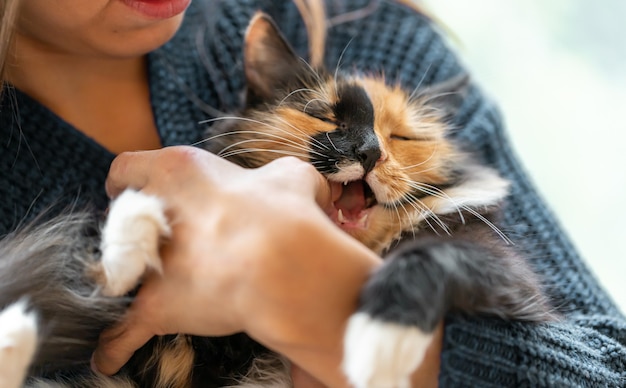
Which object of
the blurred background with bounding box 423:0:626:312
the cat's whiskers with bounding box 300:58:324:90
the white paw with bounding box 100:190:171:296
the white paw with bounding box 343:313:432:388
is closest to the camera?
the white paw with bounding box 343:313:432:388

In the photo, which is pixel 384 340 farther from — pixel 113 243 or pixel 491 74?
pixel 491 74

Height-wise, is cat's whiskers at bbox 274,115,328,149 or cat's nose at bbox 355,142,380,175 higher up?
cat's nose at bbox 355,142,380,175

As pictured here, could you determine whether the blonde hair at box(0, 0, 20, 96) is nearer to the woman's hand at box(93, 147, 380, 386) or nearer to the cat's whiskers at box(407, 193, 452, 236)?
the woman's hand at box(93, 147, 380, 386)

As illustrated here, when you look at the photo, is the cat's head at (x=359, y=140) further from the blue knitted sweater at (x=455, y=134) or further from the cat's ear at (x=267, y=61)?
the blue knitted sweater at (x=455, y=134)

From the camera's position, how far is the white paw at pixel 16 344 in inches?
35.7

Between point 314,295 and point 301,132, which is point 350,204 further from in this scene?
point 314,295

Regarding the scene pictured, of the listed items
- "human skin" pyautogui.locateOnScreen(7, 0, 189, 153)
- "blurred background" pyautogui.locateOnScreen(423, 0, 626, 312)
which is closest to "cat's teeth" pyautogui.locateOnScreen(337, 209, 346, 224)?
"human skin" pyautogui.locateOnScreen(7, 0, 189, 153)

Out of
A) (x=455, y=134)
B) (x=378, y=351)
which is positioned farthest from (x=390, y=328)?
(x=455, y=134)

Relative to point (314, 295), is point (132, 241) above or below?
below

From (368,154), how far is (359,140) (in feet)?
0.16

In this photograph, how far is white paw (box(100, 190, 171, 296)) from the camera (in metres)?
0.95

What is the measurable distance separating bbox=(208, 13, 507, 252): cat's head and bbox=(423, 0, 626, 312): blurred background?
55 cm

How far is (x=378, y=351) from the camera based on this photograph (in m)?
0.82

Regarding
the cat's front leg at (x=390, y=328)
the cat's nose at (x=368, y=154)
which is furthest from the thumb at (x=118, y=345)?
the cat's nose at (x=368, y=154)
